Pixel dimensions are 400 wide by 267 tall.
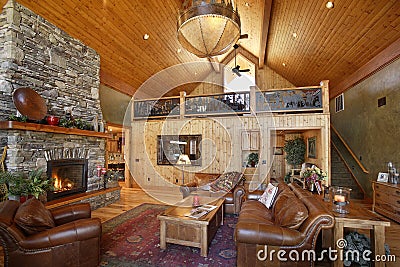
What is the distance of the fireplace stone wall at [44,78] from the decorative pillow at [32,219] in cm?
173

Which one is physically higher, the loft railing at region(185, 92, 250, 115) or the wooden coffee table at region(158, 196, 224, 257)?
the loft railing at region(185, 92, 250, 115)

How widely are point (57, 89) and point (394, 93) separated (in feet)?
24.0

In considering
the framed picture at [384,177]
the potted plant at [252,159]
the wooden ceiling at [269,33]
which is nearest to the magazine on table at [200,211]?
the potted plant at [252,159]

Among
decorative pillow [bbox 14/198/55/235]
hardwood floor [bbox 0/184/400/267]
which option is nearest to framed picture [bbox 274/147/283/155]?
hardwood floor [bbox 0/184/400/267]

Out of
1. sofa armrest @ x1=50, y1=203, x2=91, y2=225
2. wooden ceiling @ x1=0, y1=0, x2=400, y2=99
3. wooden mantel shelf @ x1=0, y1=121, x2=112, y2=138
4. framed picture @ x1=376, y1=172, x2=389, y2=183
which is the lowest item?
sofa armrest @ x1=50, y1=203, x2=91, y2=225

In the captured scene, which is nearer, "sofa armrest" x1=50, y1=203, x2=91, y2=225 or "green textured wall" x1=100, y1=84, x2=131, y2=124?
"sofa armrest" x1=50, y1=203, x2=91, y2=225

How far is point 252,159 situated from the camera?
6684mm

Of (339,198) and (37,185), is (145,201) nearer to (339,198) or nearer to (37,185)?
(37,185)

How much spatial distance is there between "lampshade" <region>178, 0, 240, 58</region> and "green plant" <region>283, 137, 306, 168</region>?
7.19m

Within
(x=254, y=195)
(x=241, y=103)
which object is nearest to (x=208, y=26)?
(x=254, y=195)

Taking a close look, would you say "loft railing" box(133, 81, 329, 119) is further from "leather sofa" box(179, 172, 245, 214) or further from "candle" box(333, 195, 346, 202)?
"candle" box(333, 195, 346, 202)

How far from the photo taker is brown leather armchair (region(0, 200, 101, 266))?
2.09 meters

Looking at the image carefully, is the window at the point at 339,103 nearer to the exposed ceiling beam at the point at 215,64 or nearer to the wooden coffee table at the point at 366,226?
the exposed ceiling beam at the point at 215,64

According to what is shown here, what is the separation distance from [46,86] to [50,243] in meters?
3.23
